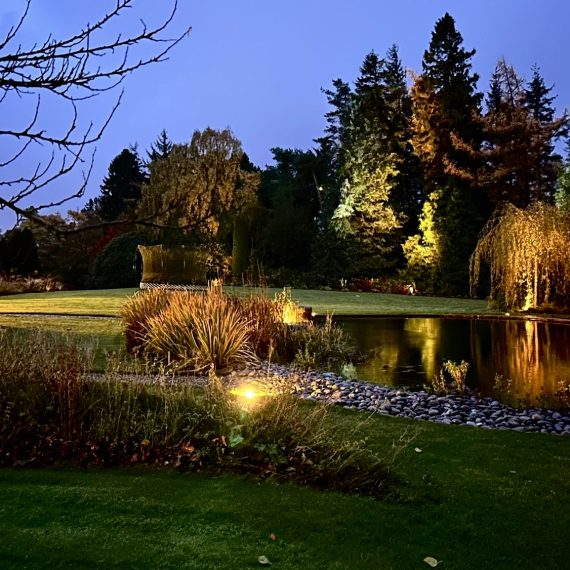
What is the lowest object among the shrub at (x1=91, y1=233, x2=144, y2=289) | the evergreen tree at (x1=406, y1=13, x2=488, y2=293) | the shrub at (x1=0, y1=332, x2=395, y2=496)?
the shrub at (x1=0, y1=332, x2=395, y2=496)

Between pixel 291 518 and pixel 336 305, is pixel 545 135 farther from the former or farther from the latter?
pixel 291 518

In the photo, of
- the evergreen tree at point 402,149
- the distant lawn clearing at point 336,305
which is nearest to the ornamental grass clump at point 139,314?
the distant lawn clearing at point 336,305

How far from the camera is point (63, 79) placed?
1.90 metres

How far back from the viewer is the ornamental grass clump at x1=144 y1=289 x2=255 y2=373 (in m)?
6.73

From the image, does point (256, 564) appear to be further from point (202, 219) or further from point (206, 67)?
point (206, 67)

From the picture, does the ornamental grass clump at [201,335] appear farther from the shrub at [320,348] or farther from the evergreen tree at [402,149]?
the evergreen tree at [402,149]

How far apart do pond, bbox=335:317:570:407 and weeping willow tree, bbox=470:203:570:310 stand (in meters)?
1.29

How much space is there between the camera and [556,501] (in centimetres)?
314

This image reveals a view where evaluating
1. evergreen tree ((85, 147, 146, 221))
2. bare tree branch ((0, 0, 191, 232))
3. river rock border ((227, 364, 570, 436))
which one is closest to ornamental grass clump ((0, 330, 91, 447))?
river rock border ((227, 364, 570, 436))

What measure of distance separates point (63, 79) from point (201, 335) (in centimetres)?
501

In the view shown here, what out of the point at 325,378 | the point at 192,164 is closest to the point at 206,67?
the point at 325,378

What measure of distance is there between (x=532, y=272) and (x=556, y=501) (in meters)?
11.1

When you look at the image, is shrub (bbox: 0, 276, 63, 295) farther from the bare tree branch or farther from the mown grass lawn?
the bare tree branch

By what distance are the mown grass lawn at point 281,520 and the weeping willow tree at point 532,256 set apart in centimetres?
1031
